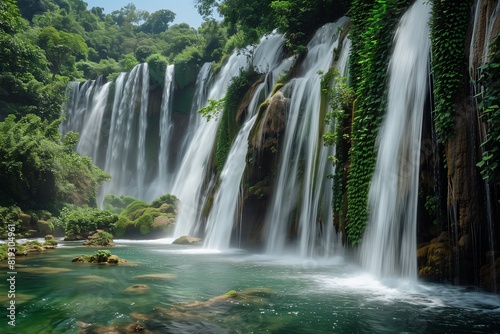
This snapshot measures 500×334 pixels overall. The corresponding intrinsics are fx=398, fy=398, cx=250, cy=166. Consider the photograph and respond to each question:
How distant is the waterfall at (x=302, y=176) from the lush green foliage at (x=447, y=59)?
17.7ft

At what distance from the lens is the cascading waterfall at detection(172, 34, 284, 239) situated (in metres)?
23.7

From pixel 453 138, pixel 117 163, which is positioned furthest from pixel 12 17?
pixel 453 138

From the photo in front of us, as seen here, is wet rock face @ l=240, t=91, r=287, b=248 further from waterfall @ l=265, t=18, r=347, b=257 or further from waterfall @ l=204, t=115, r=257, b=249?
waterfall @ l=204, t=115, r=257, b=249

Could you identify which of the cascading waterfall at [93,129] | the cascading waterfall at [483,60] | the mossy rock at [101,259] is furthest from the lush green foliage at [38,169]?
the cascading waterfall at [483,60]

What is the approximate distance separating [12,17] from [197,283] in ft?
83.3

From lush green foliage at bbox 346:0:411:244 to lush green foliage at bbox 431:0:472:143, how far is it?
81.1 inches

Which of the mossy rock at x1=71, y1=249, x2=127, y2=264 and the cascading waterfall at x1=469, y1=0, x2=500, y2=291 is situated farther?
the mossy rock at x1=71, y1=249, x2=127, y2=264

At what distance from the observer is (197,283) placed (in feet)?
29.1

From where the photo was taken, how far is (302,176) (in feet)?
48.0

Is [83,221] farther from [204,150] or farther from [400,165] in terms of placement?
[400,165]

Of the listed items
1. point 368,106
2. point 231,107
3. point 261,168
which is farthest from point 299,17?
point 368,106

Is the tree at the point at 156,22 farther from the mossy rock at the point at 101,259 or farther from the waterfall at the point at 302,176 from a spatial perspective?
the mossy rock at the point at 101,259

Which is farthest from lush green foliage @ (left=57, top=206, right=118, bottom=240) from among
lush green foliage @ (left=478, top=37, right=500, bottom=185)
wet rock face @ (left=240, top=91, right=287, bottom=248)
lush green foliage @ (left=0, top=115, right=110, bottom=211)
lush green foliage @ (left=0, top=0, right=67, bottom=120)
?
lush green foliage @ (left=478, top=37, right=500, bottom=185)

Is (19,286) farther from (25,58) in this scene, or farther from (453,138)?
(25,58)
